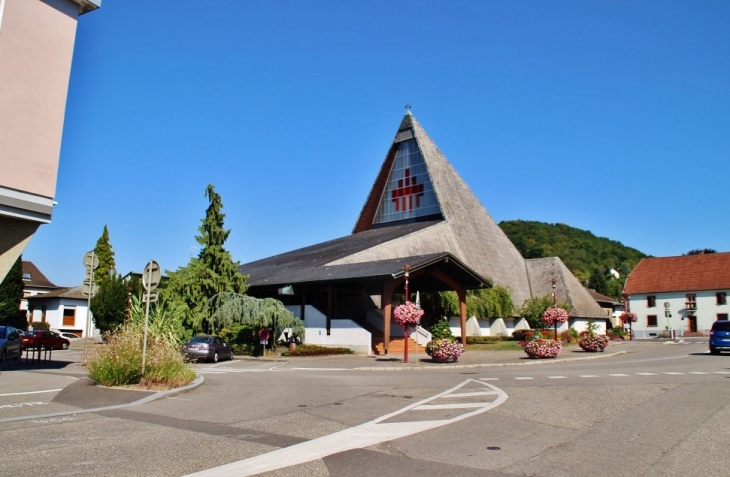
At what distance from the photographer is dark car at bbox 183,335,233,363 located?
Result: 90.0 ft

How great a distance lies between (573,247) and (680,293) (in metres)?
49.6

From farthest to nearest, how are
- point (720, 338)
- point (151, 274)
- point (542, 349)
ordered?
point (720, 338) < point (542, 349) < point (151, 274)

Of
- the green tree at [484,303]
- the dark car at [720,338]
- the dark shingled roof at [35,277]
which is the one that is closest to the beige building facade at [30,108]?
the dark car at [720,338]

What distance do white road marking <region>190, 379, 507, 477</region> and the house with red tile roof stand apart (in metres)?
68.8

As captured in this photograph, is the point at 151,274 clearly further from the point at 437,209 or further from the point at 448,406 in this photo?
the point at 437,209

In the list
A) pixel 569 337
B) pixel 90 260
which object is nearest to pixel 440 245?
pixel 569 337

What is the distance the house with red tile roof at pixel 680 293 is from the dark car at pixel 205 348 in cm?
5761

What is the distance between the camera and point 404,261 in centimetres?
3450

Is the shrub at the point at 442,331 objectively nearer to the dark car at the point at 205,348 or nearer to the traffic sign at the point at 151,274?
the dark car at the point at 205,348

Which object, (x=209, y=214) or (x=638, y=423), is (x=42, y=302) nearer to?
(x=209, y=214)

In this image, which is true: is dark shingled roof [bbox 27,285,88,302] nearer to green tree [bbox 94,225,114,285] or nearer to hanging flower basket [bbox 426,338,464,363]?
green tree [bbox 94,225,114,285]

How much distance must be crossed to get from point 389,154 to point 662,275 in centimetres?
4119

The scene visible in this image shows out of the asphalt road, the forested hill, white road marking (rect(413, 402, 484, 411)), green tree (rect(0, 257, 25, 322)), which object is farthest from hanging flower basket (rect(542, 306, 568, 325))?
the forested hill

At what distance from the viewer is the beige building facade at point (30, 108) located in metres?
13.4
